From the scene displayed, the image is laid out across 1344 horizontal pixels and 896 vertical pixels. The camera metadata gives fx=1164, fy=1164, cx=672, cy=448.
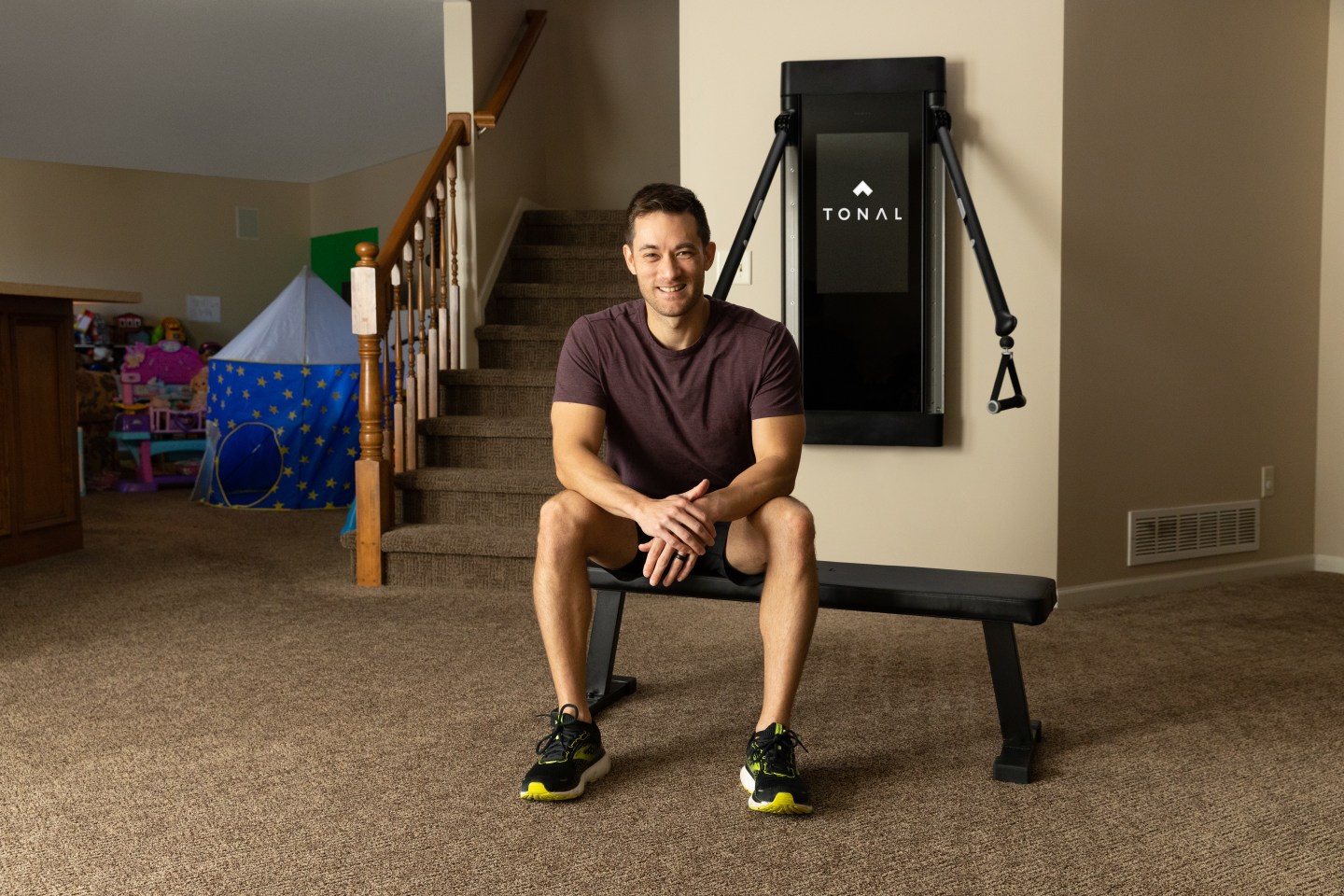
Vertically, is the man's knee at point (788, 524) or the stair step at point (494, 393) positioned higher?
the stair step at point (494, 393)

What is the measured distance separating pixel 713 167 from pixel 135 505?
4.01m

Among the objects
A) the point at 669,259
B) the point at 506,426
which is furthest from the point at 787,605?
the point at 506,426

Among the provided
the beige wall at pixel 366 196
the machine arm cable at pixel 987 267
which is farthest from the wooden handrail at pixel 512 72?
the machine arm cable at pixel 987 267

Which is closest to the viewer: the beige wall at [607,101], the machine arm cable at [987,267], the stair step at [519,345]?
the machine arm cable at [987,267]

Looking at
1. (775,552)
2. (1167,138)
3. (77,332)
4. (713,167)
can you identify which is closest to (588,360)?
(775,552)

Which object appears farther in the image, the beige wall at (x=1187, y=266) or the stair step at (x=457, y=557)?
the stair step at (x=457, y=557)

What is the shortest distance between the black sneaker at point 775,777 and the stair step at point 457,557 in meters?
1.92

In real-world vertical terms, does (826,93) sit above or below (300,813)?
above

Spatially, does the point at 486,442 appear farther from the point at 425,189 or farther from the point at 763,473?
the point at 763,473

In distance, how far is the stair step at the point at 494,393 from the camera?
187 inches

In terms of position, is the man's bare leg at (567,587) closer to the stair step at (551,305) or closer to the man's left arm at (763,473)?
the man's left arm at (763,473)

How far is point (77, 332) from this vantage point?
24.3ft

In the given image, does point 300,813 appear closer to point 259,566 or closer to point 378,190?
point 259,566

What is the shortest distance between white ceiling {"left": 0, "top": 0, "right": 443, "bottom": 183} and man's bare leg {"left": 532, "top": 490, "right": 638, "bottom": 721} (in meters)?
3.96
